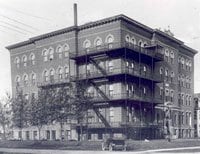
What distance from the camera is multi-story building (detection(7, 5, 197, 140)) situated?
39219 millimetres

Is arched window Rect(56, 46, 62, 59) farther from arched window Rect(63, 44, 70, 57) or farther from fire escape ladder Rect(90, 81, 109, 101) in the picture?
fire escape ladder Rect(90, 81, 109, 101)

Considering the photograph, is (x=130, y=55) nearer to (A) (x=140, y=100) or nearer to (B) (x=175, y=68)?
(A) (x=140, y=100)

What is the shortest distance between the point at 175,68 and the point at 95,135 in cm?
1905

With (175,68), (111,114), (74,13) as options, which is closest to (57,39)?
(74,13)

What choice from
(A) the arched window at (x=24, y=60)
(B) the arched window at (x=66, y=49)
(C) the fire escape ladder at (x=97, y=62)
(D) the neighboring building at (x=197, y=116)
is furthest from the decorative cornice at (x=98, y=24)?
(D) the neighboring building at (x=197, y=116)

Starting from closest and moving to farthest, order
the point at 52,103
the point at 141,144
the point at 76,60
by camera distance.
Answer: the point at 141,144, the point at 52,103, the point at 76,60

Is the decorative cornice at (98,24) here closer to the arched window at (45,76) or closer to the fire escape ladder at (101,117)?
the arched window at (45,76)

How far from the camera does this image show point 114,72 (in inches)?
1524

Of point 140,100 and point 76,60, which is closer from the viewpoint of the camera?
point 140,100

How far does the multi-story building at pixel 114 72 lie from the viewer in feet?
129

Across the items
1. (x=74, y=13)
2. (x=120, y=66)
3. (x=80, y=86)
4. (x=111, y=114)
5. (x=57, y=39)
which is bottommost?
(x=111, y=114)

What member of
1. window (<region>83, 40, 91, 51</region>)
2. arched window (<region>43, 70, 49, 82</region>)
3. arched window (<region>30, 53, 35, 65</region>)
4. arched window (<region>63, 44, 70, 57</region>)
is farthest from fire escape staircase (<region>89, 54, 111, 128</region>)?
arched window (<region>30, 53, 35, 65</region>)

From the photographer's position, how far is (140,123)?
40344 millimetres

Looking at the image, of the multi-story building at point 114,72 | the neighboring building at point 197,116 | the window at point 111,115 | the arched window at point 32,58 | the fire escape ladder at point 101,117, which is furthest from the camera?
the neighboring building at point 197,116
